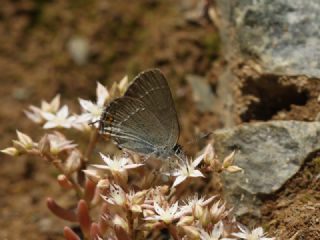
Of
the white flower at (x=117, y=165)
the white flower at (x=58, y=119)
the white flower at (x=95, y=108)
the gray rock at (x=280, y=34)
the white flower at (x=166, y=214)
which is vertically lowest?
the white flower at (x=166, y=214)

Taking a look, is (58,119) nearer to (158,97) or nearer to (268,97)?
(158,97)

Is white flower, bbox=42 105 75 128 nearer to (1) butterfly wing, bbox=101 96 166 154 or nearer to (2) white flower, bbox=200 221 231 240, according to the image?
(1) butterfly wing, bbox=101 96 166 154

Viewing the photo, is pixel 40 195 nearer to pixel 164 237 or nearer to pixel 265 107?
pixel 164 237

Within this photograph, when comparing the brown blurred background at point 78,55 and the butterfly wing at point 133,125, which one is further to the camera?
the brown blurred background at point 78,55

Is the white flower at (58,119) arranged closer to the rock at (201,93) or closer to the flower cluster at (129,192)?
the flower cluster at (129,192)

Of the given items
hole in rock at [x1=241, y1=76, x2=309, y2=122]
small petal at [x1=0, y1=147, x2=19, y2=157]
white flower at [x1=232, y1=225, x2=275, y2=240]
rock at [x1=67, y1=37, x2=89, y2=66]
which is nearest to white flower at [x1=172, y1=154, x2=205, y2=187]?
white flower at [x1=232, y1=225, x2=275, y2=240]

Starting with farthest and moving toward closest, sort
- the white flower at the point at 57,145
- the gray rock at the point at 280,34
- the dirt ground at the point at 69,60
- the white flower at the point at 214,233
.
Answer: the dirt ground at the point at 69,60 < the gray rock at the point at 280,34 < the white flower at the point at 57,145 < the white flower at the point at 214,233

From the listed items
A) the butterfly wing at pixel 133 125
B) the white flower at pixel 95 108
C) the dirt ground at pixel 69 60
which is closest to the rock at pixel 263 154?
the butterfly wing at pixel 133 125

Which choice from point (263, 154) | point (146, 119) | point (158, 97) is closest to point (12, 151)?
point (146, 119)
